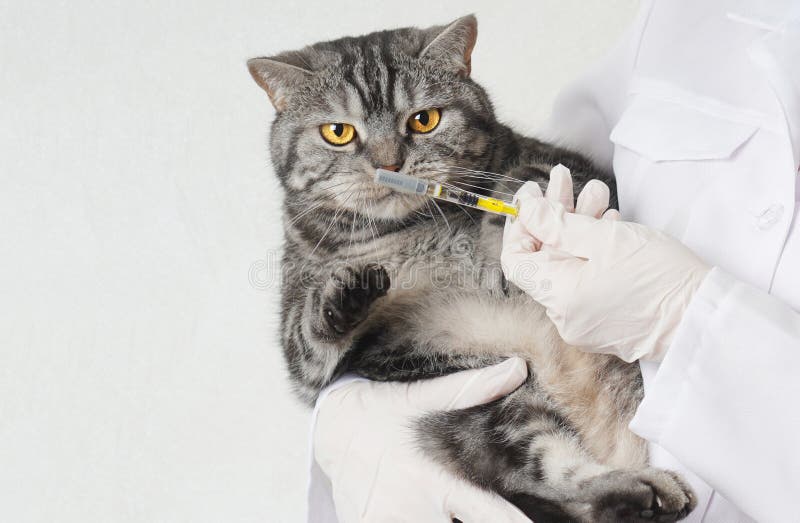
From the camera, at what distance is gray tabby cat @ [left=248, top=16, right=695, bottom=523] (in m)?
1.09

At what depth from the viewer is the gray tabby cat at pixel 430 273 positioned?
42.8 inches

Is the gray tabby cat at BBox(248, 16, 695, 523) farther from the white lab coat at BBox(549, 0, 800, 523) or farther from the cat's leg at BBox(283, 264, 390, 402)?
the white lab coat at BBox(549, 0, 800, 523)

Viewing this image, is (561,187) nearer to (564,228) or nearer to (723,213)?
(564,228)

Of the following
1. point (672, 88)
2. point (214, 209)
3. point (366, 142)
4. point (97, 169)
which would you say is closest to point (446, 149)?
point (366, 142)

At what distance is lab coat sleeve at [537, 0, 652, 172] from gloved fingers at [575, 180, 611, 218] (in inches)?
12.1

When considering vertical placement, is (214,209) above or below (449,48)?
below

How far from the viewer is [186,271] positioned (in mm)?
1775

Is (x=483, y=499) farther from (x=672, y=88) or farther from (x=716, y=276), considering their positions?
(x=672, y=88)

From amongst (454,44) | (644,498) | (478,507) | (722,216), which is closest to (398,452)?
(478,507)

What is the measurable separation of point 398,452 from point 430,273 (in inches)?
13.6

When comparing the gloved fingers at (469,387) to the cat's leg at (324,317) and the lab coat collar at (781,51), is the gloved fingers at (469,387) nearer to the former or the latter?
the cat's leg at (324,317)

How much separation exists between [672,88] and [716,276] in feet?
1.43

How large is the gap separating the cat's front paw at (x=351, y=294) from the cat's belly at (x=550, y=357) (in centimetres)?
21

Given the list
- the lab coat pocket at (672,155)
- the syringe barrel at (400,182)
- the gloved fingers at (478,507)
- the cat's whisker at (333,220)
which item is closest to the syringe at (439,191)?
the syringe barrel at (400,182)
